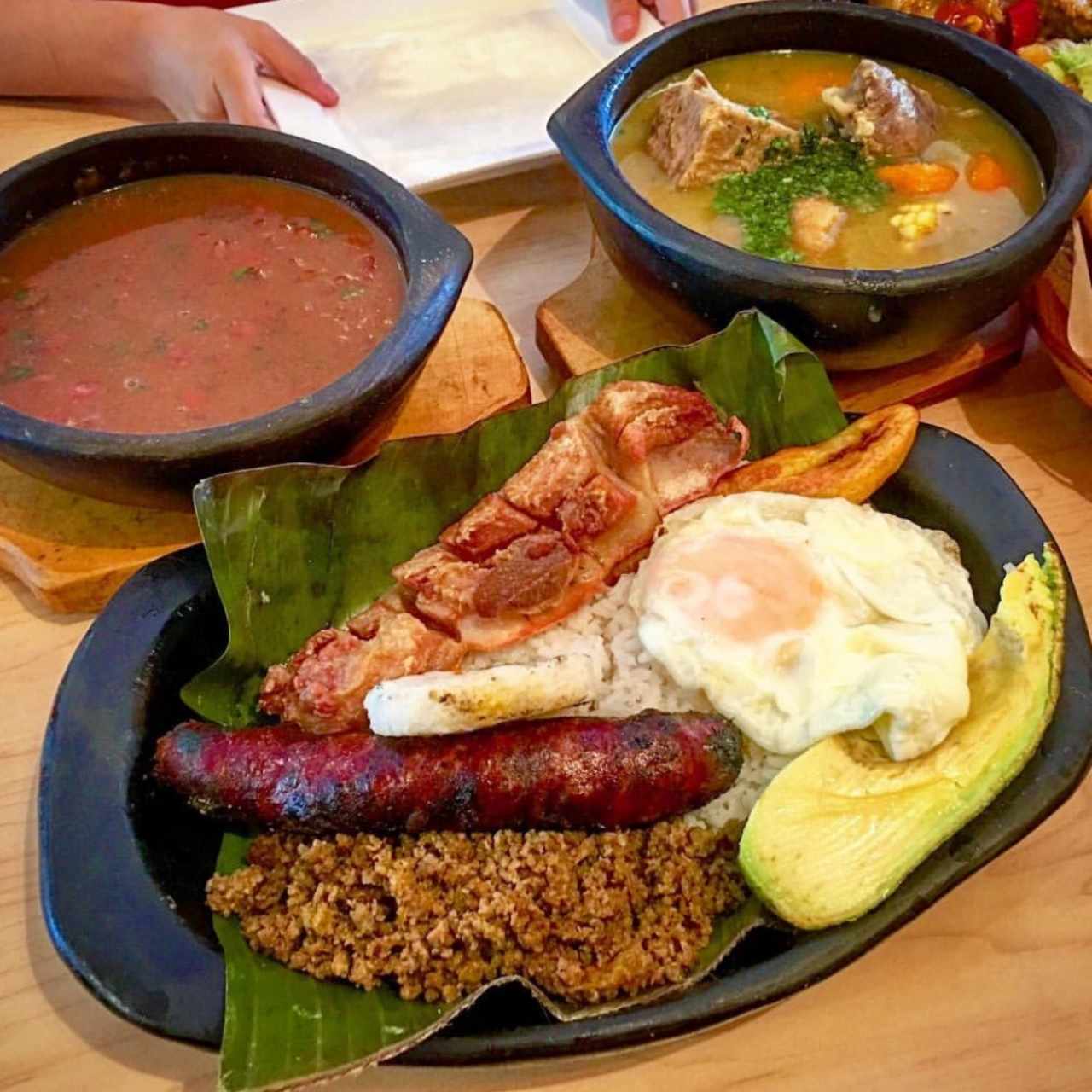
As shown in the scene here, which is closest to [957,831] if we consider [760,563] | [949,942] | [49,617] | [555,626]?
[949,942]

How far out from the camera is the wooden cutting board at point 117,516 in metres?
2.08

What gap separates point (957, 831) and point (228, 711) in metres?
1.16

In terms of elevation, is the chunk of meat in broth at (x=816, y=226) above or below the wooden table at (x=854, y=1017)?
above

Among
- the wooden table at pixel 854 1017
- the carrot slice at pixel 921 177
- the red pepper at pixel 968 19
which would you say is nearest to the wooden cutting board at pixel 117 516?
the wooden table at pixel 854 1017

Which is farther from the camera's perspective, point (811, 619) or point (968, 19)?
point (968, 19)

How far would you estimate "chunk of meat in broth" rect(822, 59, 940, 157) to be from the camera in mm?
2594

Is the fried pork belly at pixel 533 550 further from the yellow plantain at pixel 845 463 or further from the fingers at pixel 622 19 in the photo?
the fingers at pixel 622 19

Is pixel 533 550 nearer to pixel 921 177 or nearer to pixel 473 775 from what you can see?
pixel 473 775

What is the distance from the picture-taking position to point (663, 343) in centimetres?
249

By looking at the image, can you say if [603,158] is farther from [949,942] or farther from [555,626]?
[949,942]

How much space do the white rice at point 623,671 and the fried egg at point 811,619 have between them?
0.14 feet

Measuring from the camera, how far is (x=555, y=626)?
199cm

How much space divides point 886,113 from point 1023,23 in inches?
36.2

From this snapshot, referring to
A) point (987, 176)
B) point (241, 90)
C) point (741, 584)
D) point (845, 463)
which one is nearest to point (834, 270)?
point (845, 463)
